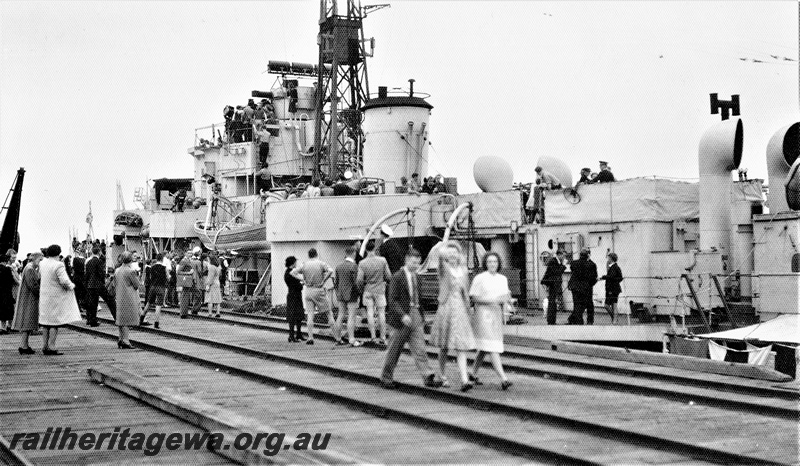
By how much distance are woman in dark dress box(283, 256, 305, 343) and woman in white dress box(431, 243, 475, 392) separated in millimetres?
6530

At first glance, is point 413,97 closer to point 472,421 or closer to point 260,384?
point 260,384

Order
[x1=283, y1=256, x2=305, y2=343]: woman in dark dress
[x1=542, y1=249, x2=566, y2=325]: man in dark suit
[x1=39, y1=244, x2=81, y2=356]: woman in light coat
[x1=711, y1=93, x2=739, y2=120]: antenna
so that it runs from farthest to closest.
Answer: [x1=711, y1=93, x2=739, y2=120]: antenna
[x1=542, y1=249, x2=566, y2=325]: man in dark suit
[x1=283, y1=256, x2=305, y2=343]: woman in dark dress
[x1=39, y1=244, x2=81, y2=356]: woman in light coat

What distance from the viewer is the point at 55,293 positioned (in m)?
15.4

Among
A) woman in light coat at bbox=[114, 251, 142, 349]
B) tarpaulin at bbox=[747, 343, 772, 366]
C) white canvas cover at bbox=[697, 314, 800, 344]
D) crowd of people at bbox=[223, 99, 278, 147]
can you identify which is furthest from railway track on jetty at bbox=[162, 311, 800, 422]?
crowd of people at bbox=[223, 99, 278, 147]

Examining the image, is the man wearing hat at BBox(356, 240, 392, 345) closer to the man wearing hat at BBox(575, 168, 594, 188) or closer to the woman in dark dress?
the woman in dark dress

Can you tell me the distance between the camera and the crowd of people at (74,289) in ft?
50.6

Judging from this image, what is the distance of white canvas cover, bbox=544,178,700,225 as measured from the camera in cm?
2189

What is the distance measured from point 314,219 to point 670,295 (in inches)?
429

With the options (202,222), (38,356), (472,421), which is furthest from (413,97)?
(472,421)

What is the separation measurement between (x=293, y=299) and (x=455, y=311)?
694 cm

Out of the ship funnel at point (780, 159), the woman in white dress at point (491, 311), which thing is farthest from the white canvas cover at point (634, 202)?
the woman in white dress at point (491, 311)

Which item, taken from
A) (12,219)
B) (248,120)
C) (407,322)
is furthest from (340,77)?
(407,322)

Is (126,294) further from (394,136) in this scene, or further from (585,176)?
(394,136)

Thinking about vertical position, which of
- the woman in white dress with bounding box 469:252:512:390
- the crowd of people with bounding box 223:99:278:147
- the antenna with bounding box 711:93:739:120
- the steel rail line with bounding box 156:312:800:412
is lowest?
the steel rail line with bounding box 156:312:800:412
